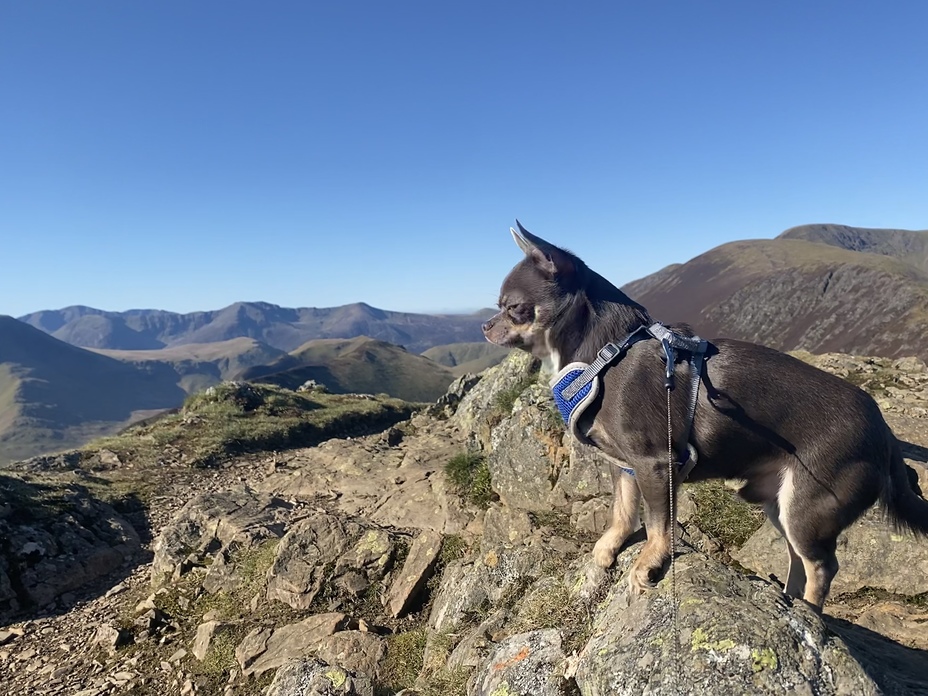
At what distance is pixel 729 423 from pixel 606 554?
1.71 metres

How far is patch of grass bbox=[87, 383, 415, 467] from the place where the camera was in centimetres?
1814

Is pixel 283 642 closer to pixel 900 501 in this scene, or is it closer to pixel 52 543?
pixel 900 501

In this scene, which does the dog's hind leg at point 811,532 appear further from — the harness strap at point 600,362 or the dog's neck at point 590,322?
the dog's neck at point 590,322

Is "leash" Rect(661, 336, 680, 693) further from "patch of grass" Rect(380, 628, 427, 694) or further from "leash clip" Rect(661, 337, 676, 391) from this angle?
"patch of grass" Rect(380, 628, 427, 694)

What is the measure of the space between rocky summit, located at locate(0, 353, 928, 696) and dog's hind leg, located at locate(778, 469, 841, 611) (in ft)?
1.51

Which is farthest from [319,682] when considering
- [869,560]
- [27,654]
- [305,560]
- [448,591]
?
[27,654]

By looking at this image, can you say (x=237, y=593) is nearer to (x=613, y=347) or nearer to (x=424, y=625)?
(x=424, y=625)

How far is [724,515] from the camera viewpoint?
6.72 m

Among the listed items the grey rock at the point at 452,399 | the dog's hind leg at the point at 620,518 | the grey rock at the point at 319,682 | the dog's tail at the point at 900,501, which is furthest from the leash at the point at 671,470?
the grey rock at the point at 452,399

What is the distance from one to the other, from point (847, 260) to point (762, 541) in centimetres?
19067

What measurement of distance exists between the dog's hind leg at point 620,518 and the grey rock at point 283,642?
3717 mm

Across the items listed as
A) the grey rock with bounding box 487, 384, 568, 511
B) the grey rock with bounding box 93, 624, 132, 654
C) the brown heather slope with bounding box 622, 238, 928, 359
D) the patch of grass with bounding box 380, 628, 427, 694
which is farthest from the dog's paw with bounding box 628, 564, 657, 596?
the brown heather slope with bounding box 622, 238, 928, 359

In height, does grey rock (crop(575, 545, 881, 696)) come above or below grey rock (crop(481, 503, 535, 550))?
above

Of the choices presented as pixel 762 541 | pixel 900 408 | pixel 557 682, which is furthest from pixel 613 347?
pixel 900 408
